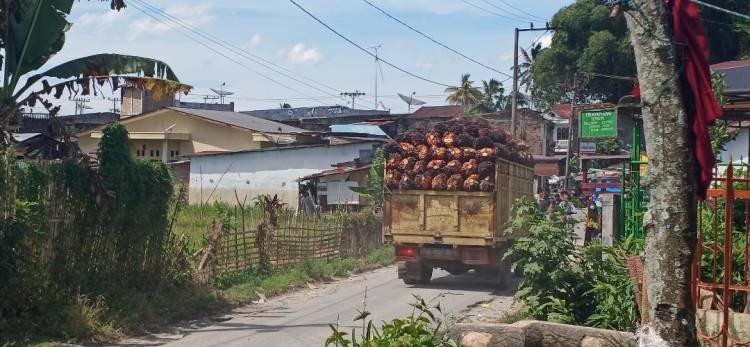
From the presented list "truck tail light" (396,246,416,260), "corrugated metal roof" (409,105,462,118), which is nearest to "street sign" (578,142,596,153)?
"corrugated metal roof" (409,105,462,118)

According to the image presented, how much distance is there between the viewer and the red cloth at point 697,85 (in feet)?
17.3

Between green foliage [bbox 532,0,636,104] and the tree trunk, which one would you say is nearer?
the tree trunk

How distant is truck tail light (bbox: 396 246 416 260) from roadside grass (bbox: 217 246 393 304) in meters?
2.40

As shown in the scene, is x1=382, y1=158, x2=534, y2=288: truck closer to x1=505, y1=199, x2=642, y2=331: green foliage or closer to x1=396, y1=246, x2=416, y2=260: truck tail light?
x1=396, y1=246, x2=416, y2=260: truck tail light

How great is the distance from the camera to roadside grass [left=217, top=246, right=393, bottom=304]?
638 inches

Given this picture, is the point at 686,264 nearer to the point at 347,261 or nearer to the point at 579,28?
the point at 347,261

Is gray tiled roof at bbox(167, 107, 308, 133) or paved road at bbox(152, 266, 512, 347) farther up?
gray tiled roof at bbox(167, 107, 308, 133)

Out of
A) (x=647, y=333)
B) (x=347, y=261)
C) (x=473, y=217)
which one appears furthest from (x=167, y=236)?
(x=647, y=333)

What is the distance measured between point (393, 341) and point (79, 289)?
765 centimetres

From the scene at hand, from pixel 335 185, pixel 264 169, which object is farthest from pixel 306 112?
pixel 335 185

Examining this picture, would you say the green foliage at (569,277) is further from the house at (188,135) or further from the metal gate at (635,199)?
the house at (188,135)

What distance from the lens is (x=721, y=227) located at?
33.4 feet

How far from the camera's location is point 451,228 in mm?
16938

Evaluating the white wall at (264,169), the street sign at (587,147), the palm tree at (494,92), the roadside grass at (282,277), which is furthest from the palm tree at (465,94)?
the roadside grass at (282,277)
